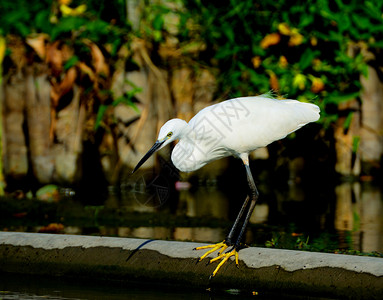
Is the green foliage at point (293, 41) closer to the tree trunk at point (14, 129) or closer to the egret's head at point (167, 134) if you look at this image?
the tree trunk at point (14, 129)

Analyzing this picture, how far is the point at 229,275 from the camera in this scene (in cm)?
396

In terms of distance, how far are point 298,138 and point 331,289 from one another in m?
6.72

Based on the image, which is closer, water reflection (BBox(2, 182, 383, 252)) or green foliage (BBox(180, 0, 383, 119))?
water reflection (BBox(2, 182, 383, 252))

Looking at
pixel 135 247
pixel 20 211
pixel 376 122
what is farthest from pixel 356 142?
pixel 135 247

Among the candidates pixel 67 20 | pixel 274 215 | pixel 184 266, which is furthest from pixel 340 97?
pixel 184 266

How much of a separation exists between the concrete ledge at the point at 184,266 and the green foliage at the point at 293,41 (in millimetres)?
5481

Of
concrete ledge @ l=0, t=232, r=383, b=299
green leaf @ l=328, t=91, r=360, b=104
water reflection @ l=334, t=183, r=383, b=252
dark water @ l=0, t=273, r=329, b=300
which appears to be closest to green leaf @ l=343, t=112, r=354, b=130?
green leaf @ l=328, t=91, r=360, b=104

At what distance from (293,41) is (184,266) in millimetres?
6276

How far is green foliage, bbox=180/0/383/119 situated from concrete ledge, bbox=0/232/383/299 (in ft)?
18.0

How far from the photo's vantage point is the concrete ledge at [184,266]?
11.9 ft

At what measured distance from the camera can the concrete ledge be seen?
3615mm

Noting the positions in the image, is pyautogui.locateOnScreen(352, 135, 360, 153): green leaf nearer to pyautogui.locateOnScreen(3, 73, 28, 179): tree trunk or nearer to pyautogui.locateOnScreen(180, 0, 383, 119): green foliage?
pyautogui.locateOnScreen(180, 0, 383, 119): green foliage

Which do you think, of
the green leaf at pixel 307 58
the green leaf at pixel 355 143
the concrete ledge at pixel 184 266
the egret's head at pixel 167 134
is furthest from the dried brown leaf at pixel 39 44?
the concrete ledge at pixel 184 266

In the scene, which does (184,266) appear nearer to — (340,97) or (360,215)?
(360,215)
